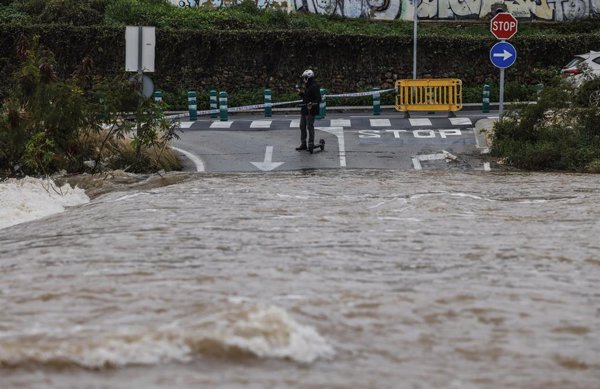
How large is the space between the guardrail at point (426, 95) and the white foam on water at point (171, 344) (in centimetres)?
2168

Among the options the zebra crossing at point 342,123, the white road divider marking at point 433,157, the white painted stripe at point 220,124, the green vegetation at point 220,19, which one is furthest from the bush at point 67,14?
the white road divider marking at point 433,157

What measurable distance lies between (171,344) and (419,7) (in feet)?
111

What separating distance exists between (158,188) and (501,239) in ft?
21.2

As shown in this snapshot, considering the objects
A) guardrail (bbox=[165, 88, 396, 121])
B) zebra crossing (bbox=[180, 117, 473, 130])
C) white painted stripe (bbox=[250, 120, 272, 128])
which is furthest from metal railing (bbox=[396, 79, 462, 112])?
white painted stripe (bbox=[250, 120, 272, 128])

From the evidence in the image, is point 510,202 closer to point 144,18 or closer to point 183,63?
point 183,63

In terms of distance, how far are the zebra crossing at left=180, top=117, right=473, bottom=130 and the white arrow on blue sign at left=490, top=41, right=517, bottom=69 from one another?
3.13m

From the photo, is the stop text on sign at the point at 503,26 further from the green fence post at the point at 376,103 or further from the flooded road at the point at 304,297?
the flooded road at the point at 304,297

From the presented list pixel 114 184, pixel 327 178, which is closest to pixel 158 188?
pixel 114 184

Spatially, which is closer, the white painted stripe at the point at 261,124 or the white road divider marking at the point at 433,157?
the white road divider marking at the point at 433,157

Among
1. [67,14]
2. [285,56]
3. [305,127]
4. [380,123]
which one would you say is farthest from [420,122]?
[67,14]

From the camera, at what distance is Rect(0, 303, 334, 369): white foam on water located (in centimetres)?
630

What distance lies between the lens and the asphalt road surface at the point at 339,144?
2030 cm

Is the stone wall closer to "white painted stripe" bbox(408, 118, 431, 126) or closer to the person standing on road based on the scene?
"white painted stripe" bbox(408, 118, 431, 126)

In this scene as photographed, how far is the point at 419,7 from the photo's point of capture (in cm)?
3906
